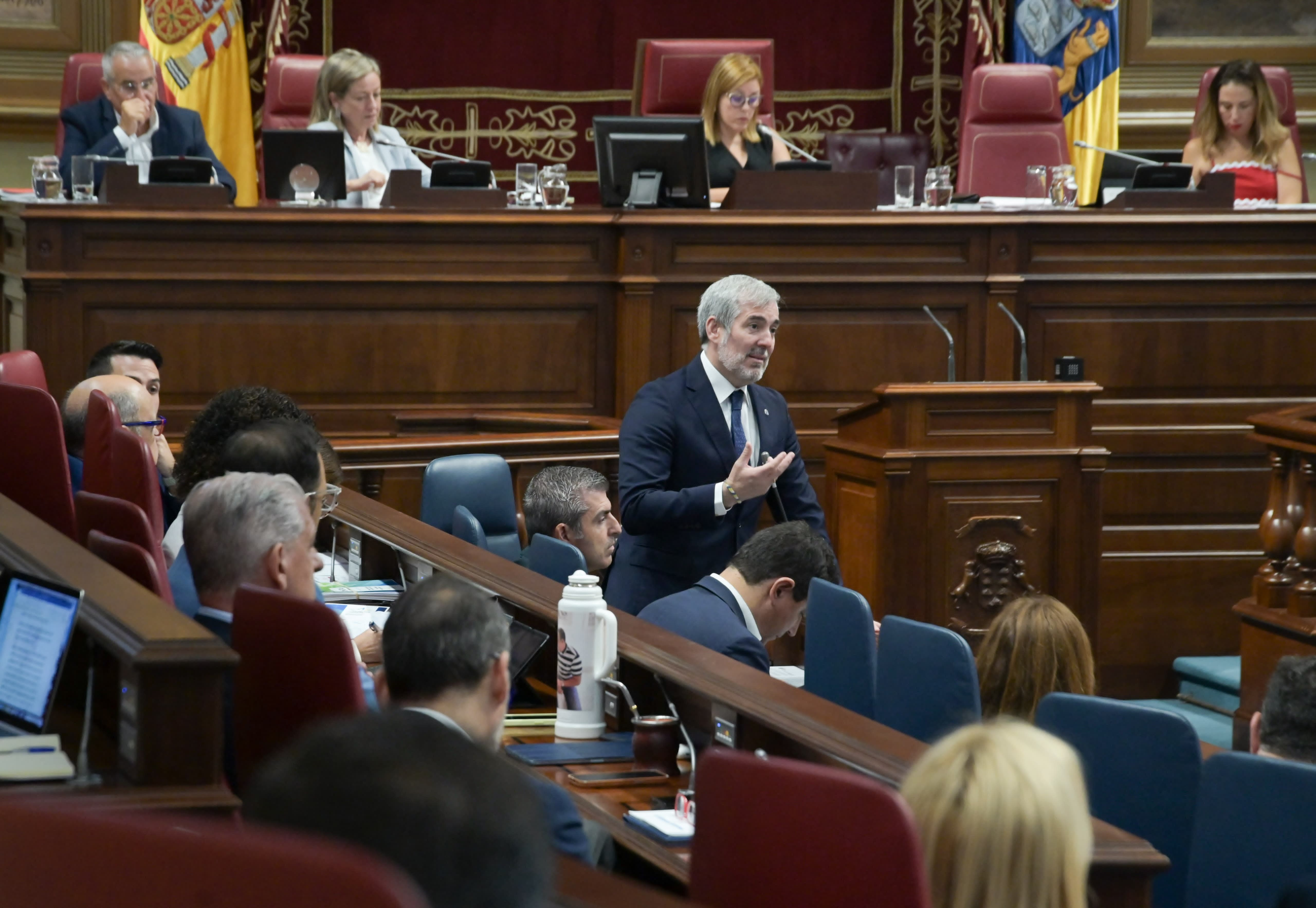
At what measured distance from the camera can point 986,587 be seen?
16.4 ft

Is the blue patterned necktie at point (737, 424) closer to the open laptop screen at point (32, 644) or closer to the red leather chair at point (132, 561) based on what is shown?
the red leather chair at point (132, 561)

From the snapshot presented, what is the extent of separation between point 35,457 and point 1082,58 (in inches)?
264

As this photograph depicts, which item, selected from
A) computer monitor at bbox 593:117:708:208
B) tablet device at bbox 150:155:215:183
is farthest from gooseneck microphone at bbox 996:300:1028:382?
tablet device at bbox 150:155:215:183

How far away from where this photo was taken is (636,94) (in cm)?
762

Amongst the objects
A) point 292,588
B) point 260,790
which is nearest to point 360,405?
point 292,588

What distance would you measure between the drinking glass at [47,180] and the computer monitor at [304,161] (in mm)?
683

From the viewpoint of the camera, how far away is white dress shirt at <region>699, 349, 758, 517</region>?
3.92m

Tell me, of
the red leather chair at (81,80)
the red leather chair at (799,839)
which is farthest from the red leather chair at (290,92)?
the red leather chair at (799,839)

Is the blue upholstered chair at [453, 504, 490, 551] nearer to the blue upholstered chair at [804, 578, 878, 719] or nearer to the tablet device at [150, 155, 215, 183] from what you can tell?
the blue upholstered chair at [804, 578, 878, 719]

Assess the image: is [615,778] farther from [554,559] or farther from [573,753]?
[554,559]

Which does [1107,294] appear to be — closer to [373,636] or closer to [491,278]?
[491,278]

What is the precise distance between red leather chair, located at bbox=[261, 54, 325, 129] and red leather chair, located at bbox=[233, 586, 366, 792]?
5.58m

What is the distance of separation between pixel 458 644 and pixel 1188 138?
26.0ft

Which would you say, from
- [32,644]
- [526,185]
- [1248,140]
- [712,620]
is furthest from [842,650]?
[1248,140]
